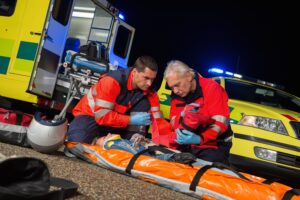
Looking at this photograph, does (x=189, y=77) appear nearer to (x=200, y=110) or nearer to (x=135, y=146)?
(x=200, y=110)

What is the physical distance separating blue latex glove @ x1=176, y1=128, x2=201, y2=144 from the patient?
302mm

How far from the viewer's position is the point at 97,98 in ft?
12.2

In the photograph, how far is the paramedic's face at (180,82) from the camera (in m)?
3.65

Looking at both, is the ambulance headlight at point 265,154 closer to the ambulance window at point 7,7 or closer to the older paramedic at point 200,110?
the older paramedic at point 200,110

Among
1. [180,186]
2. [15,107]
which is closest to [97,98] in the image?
[180,186]

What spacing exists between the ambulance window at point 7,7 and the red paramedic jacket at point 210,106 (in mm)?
3167

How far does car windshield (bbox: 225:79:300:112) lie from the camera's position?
5439mm

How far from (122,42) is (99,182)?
5619 millimetres

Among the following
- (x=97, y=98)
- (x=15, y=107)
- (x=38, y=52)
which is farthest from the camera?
(x=15, y=107)

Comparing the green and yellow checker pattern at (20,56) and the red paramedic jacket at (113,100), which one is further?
the green and yellow checker pattern at (20,56)

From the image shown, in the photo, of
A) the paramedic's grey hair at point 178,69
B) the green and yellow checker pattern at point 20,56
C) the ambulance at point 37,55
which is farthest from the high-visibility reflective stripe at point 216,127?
the green and yellow checker pattern at point 20,56

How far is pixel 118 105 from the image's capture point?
3.99 m

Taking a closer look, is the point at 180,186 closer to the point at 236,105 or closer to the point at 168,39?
the point at 236,105

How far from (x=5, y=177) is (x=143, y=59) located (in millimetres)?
2582
